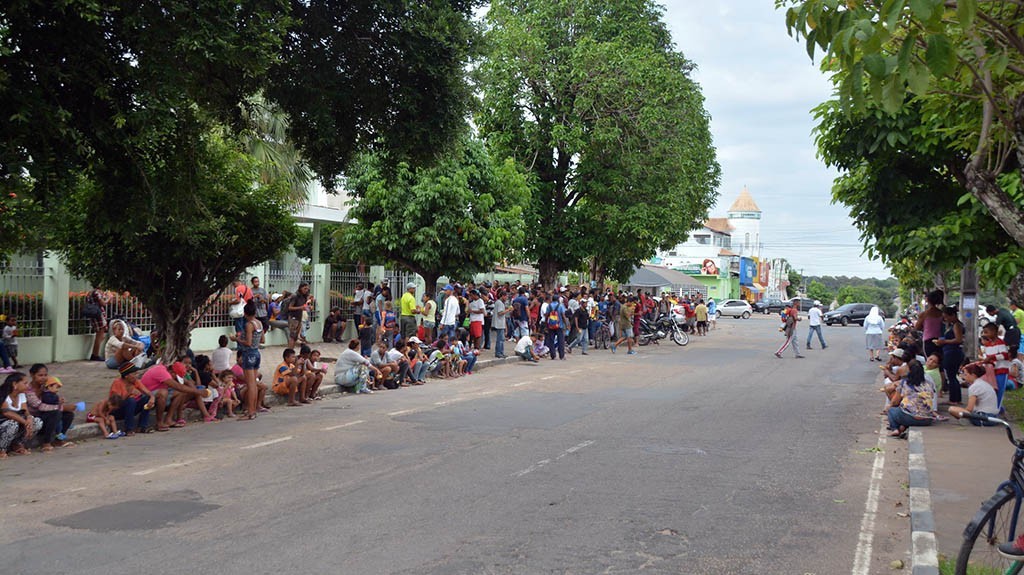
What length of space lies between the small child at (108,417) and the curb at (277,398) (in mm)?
113

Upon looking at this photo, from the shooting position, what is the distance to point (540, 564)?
5.86 metres

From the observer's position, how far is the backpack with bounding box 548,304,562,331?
24.2 m

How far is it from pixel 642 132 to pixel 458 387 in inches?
626

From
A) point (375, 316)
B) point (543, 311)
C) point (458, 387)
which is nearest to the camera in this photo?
point (458, 387)

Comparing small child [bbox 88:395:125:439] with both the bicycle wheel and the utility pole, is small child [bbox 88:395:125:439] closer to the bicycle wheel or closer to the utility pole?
the bicycle wheel

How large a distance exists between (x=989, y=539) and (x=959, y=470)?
13.0 ft

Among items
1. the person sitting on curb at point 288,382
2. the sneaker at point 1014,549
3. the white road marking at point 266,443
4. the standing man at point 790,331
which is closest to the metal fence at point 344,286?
the person sitting on curb at point 288,382

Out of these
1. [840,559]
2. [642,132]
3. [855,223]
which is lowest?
[840,559]

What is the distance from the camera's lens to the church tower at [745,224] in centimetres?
12825

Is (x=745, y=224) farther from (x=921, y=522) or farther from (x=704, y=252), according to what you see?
(x=921, y=522)

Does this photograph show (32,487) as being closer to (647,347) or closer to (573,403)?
(573,403)

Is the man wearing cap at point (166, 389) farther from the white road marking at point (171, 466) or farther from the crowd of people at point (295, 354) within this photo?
the white road marking at point (171, 466)

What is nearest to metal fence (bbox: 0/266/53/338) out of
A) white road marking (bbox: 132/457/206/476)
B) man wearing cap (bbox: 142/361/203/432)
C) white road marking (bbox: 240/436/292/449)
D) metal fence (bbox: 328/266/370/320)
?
man wearing cap (bbox: 142/361/203/432)

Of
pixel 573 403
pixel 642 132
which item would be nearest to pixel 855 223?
pixel 573 403
